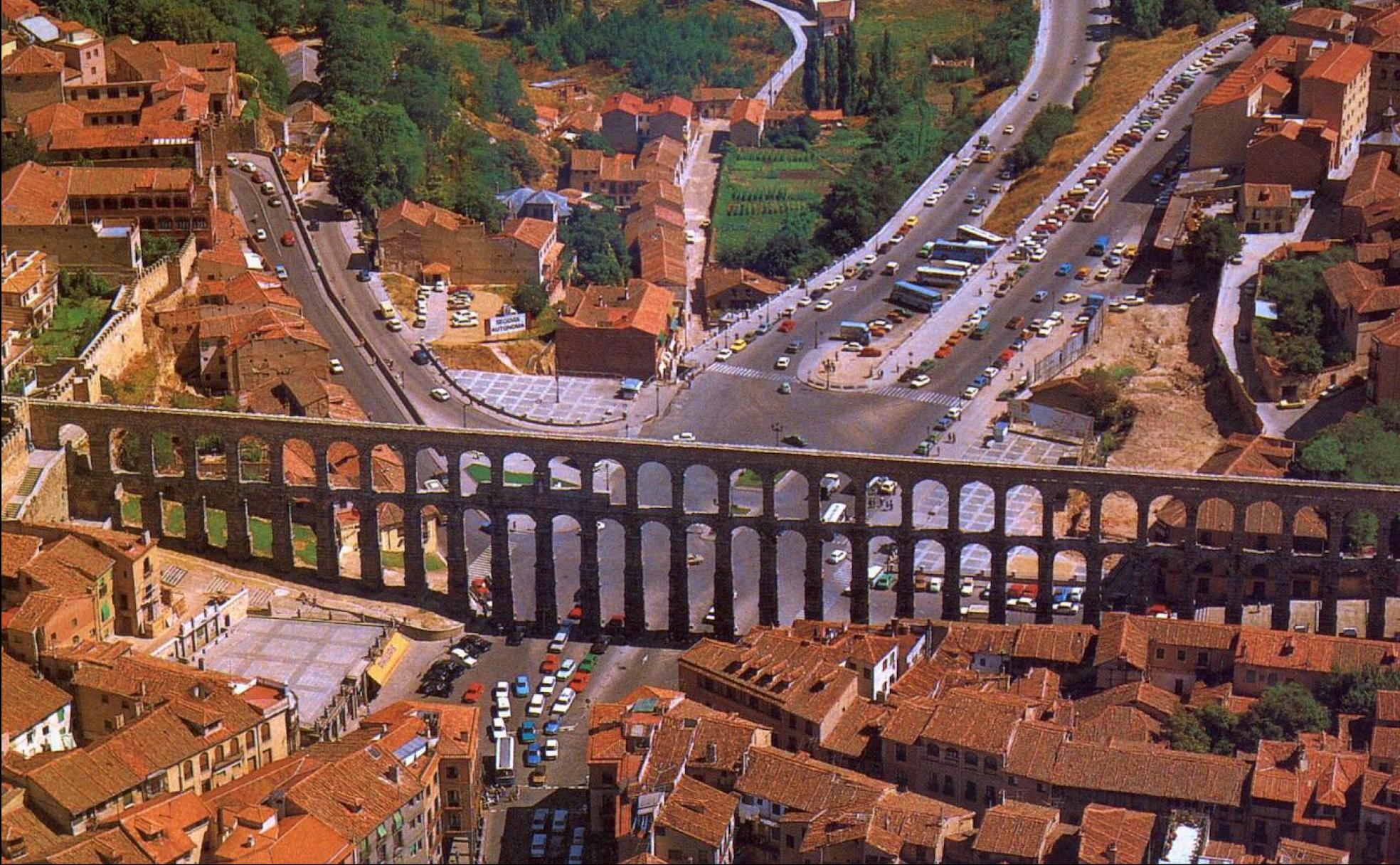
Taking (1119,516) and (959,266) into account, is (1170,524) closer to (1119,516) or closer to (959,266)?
(1119,516)

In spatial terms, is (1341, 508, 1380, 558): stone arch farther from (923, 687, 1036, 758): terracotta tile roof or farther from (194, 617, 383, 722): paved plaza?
(194, 617, 383, 722): paved plaza

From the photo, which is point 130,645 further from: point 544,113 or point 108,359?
point 544,113

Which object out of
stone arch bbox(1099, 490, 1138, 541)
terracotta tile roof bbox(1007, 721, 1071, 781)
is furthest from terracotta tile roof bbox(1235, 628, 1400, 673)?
stone arch bbox(1099, 490, 1138, 541)

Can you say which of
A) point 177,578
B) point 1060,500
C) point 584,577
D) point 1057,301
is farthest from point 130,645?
point 1057,301

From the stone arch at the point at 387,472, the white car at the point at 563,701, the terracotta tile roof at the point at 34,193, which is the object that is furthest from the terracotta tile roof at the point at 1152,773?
the terracotta tile roof at the point at 34,193

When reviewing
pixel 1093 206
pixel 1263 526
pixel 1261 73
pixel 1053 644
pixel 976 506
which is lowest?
pixel 976 506

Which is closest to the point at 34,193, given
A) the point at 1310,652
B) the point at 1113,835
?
the point at 1310,652
